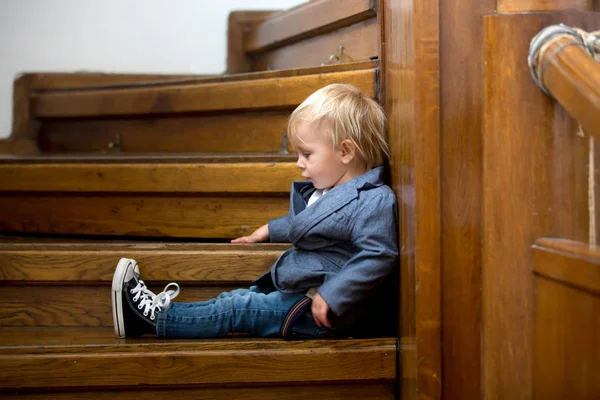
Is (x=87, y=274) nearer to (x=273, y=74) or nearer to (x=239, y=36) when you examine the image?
(x=273, y=74)

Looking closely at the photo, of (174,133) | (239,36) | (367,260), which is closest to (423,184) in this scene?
(367,260)

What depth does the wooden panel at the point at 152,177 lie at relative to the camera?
5.04ft

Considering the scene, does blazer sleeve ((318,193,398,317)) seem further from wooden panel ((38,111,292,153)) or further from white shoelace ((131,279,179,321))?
wooden panel ((38,111,292,153))

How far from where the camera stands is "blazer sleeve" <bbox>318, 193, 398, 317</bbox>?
113 centimetres

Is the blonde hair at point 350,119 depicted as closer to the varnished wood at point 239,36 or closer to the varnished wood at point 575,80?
the varnished wood at point 575,80

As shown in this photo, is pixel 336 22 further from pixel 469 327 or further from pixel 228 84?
pixel 469 327

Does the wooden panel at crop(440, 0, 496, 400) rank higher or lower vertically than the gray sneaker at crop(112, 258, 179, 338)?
higher

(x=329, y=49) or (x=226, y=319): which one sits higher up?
(x=329, y=49)

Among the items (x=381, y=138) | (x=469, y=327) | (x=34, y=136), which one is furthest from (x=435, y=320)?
(x=34, y=136)

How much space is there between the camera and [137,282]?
1.29 meters

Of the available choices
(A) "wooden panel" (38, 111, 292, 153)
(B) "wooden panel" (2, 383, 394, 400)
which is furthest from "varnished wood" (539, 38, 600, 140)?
(A) "wooden panel" (38, 111, 292, 153)

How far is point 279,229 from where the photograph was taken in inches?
57.6

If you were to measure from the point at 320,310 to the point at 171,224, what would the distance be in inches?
24.7

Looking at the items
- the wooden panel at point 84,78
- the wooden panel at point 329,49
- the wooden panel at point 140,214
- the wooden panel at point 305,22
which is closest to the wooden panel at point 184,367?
the wooden panel at point 140,214
